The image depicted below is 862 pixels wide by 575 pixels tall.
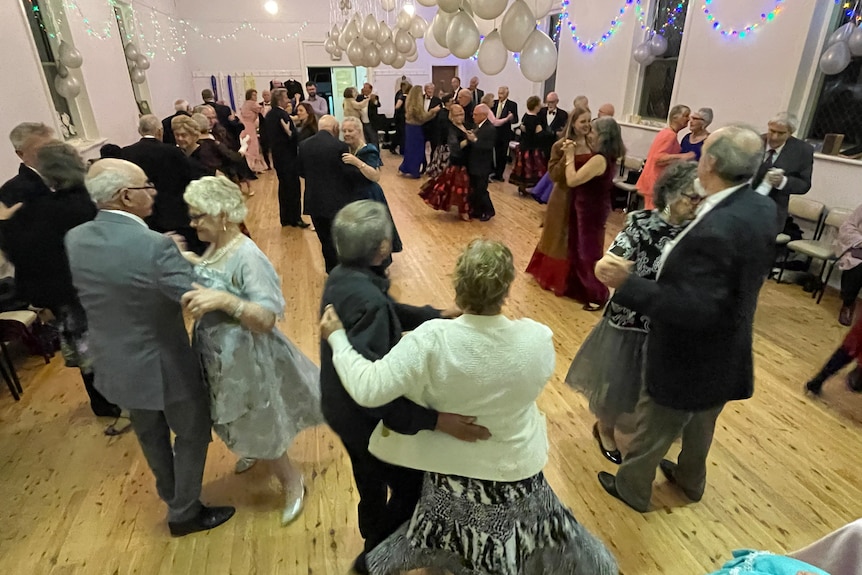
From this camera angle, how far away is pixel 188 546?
2.20m

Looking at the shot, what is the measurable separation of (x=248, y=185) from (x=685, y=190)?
7.98 meters

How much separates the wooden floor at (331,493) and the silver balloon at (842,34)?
299 centimetres

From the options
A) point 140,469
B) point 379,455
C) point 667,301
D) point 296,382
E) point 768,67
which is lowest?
point 140,469

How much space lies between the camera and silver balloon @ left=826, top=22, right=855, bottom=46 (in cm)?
457

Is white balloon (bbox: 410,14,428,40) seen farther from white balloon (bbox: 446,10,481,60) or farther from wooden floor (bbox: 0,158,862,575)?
wooden floor (bbox: 0,158,862,575)

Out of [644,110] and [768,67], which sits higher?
[768,67]

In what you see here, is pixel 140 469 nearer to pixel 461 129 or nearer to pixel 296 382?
pixel 296 382

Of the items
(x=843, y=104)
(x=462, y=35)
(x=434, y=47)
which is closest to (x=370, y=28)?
(x=434, y=47)

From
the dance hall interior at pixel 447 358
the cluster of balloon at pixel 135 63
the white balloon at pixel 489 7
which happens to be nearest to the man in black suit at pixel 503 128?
the dance hall interior at pixel 447 358

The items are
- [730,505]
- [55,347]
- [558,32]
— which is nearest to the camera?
[730,505]

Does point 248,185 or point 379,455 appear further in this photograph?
point 248,185

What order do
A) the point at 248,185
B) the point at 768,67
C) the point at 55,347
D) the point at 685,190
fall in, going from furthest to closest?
the point at 248,185 → the point at 768,67 → the point at 55,347 → the point at 685,190

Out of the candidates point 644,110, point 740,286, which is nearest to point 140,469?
point 740,286

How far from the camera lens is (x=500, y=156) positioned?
920 centimetres
